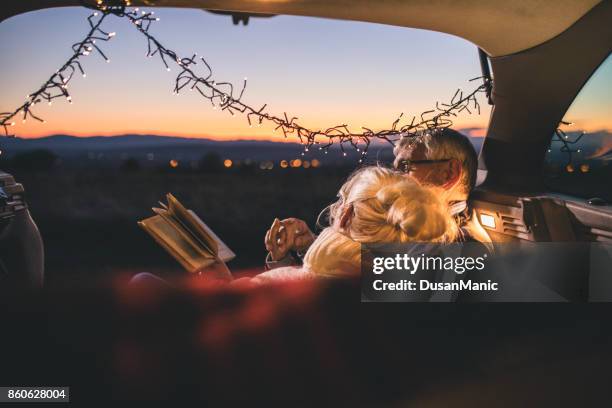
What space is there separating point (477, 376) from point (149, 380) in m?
0.89

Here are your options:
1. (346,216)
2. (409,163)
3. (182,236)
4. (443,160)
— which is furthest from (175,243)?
(443,160)

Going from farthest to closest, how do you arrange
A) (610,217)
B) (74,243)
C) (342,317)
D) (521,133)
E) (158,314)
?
1. (74,243)
2. (521,133)
3. (610,217)
4. (342,317)
5. (158,314)

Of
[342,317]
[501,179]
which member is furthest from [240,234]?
[342,317]

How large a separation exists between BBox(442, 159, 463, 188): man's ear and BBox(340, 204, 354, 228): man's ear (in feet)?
1.84

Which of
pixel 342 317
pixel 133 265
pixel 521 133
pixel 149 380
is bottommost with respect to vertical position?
pixel 133 265

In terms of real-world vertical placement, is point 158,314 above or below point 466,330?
above

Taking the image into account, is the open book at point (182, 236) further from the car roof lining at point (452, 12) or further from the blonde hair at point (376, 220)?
the car roof lining at point (452, 12)

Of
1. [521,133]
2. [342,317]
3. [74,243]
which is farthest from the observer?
[74,243]

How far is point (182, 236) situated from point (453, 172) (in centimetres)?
121

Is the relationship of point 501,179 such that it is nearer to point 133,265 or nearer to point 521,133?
point 521,133

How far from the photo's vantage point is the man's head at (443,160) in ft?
7.29

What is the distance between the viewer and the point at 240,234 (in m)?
4.76

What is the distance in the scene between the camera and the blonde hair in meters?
1.68

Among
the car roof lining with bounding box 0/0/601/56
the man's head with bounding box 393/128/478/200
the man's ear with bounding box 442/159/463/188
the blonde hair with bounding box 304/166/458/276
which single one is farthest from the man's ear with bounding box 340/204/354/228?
the car roof lining with bounding box 0/0/601/56
